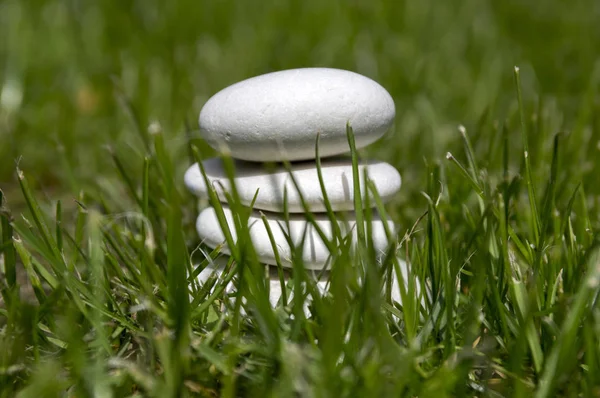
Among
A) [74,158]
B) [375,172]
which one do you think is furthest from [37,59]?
[375,172]

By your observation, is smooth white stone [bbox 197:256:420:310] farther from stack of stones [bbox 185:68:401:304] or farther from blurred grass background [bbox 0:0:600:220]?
blurred grass background [bbox 0:0:600:220]

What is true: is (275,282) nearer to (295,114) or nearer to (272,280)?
(272,280)

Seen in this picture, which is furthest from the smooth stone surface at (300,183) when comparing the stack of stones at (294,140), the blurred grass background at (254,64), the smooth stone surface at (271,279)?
the blurred grass background at (254,64)

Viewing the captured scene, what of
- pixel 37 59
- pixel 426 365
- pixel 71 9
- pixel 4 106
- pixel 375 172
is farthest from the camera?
pixel 71 9

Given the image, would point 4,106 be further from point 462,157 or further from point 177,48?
point 462,157

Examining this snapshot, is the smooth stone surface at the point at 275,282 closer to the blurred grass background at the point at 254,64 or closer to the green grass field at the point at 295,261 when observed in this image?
the green grass field at the point at 295,261

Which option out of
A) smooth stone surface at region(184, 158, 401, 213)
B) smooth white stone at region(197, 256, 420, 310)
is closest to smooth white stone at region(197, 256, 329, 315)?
smooth white stone at region(197, 256, 420, 310)
